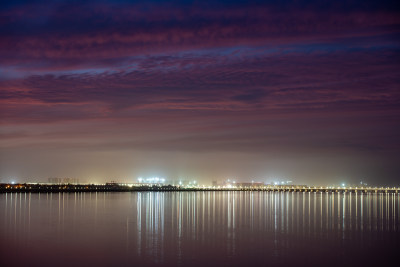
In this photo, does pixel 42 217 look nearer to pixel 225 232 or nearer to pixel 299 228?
pixel 225 232

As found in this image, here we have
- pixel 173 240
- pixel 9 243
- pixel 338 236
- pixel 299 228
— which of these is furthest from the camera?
pixel 299 228

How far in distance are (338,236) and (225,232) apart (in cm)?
613

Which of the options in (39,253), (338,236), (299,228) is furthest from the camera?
(299,228)

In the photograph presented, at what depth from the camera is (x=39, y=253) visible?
803 inches

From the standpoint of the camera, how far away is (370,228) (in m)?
31.5

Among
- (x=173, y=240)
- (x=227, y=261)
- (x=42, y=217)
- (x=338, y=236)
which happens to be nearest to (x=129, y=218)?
(x=42, y=217)

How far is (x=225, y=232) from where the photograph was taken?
2766 cm

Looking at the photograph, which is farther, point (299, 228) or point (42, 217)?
Result: point (42, 217)

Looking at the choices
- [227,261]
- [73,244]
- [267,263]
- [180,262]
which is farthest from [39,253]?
[267,263]

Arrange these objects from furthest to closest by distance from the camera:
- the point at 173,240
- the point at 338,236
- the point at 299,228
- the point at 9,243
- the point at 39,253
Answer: the point at 299,228 < the point at 338,236 < the point at 173,240 < the point at 9,243 < the point at 39,253

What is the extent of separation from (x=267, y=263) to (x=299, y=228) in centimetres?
1206

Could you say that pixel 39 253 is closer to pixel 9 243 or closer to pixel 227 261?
pixel 9 243

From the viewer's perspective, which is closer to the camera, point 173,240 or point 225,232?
point 173,240

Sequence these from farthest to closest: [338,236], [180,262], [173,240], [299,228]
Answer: [299,228] → [338,236] → [173,240] → [180,262]
